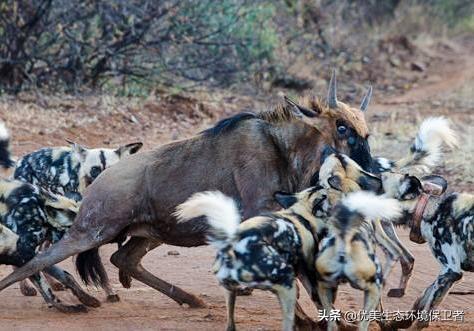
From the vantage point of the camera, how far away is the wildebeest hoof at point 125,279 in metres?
7.63

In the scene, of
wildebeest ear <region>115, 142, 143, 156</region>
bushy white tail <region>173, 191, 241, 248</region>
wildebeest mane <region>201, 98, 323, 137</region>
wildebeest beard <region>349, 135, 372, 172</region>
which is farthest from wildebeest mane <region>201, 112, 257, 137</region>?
wildebeest ear <region>115, 142, 143, 156</region>

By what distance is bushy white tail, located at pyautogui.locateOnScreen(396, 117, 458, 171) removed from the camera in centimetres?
792

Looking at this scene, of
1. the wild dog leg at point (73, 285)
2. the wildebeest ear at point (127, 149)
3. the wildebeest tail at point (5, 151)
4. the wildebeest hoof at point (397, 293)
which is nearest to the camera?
the wild dog leg at point (73, 285)

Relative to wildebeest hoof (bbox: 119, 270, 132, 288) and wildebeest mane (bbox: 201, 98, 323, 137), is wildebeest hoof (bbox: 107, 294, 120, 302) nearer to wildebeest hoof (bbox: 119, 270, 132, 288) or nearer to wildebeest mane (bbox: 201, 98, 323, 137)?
wildebeest hoof (bbox: 119, 270, 132, 288)

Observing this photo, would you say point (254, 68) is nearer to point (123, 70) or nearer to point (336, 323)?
point (123, 70)

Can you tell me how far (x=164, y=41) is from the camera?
51.5ft

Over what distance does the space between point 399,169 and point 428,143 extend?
0.29 metres

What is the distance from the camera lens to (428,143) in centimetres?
798

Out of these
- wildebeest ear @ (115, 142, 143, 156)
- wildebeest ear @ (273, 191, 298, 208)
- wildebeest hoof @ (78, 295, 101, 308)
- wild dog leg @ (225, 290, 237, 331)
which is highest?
wildebeest ear @ (273, 191, 298, 208)

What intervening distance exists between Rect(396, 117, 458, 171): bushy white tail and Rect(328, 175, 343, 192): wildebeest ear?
1.67 meters

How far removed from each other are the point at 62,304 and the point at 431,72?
16.2 metres

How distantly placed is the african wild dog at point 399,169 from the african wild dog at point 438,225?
0.25 m

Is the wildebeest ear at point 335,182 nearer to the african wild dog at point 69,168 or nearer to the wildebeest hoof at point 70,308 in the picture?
the wildebeest hoof at point 70,308

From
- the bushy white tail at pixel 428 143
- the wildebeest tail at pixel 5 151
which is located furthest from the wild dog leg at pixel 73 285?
the bushy white tail at pixel 428 143
